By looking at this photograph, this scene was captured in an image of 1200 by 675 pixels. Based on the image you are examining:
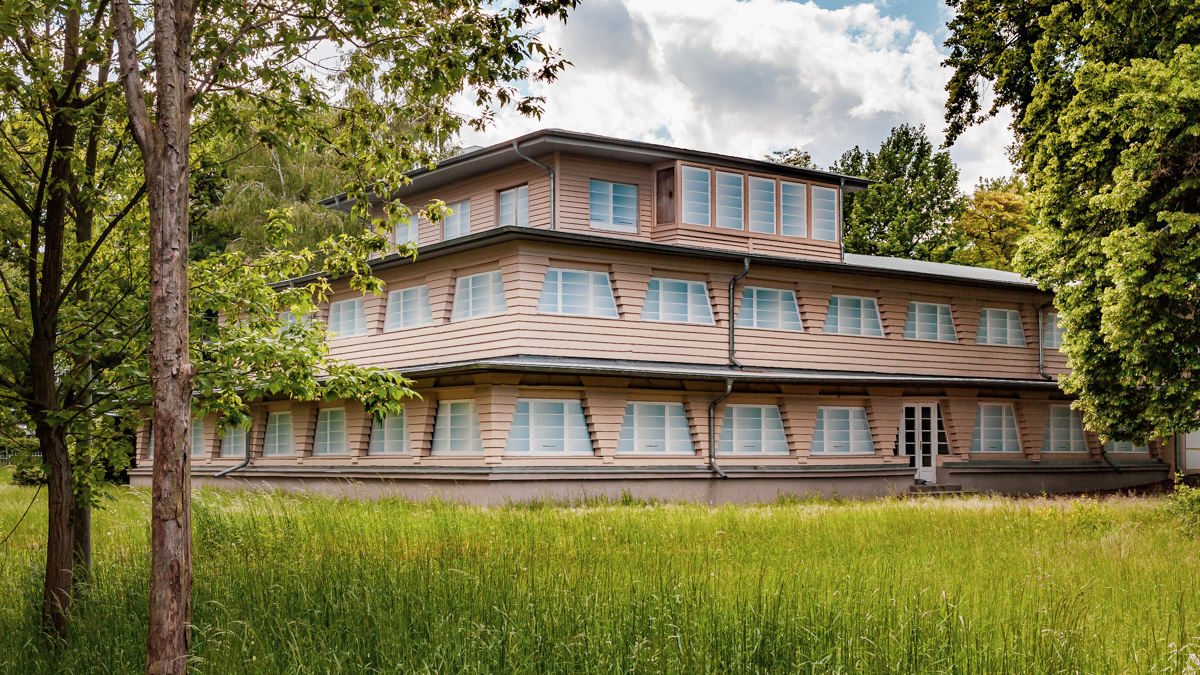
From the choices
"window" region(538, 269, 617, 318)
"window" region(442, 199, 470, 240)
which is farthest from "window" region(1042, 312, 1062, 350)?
"window" region(442, 199, 470, 240)

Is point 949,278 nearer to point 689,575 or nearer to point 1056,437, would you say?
point 1056,437

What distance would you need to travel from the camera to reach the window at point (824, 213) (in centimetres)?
2836

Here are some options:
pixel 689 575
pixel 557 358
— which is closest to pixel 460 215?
pixel 557 358

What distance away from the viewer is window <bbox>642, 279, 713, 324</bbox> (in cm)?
2477

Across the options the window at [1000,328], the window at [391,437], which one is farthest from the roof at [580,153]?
the window at [1000,328]

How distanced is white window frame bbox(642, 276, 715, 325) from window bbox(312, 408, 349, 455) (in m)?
8.11

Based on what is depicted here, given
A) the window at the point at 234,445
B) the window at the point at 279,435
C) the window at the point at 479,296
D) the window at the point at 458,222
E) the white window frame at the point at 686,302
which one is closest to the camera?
the window at the point at 479,296

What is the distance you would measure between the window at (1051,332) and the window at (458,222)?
17.7m

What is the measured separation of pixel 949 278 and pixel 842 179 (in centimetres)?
405

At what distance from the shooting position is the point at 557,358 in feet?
75.0

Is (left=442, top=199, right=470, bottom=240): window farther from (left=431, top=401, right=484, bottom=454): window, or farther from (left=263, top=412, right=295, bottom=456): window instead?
(left=431, top=401, right=484, bottom=454): window

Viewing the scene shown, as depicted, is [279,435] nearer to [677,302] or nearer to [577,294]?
[577,294]

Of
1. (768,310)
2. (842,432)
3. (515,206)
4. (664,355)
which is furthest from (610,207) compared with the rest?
(842,432)

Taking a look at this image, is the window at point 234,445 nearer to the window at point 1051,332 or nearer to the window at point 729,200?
the window at point 729,200
